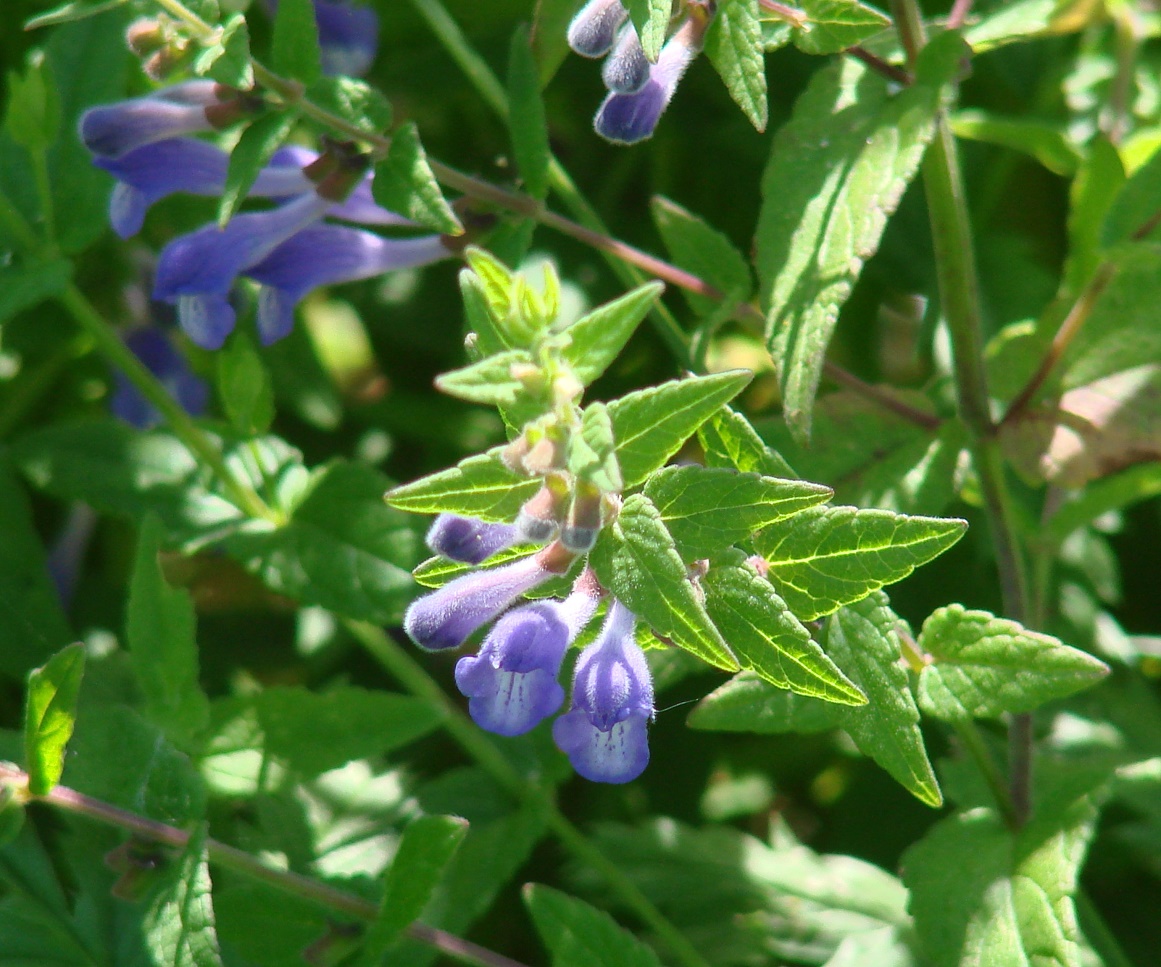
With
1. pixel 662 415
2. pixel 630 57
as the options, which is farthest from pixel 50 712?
pixel 630 57

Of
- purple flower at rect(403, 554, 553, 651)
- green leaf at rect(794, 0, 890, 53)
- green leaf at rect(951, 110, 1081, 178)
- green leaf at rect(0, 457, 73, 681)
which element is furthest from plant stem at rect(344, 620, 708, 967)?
green leaf at rect(951, 110, 1081, 178)

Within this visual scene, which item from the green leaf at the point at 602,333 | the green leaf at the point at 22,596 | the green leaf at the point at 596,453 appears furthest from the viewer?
the green leaf at the point at 22,596

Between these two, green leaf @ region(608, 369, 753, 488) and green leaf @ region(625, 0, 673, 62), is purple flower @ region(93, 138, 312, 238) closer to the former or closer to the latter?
green leaf @ region(625, 0, 673, 62)

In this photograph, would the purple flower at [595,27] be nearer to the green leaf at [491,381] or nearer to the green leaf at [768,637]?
the green leaf at [491,381]

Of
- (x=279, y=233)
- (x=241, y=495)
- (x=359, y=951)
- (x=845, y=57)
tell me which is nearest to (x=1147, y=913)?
(x=359, y=951)

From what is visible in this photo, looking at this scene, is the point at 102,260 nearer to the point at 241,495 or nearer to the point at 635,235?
the point at 241,495

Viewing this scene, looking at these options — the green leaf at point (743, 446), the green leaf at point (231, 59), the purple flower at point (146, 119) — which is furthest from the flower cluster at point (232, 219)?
the green leaf at point (743, 446)
